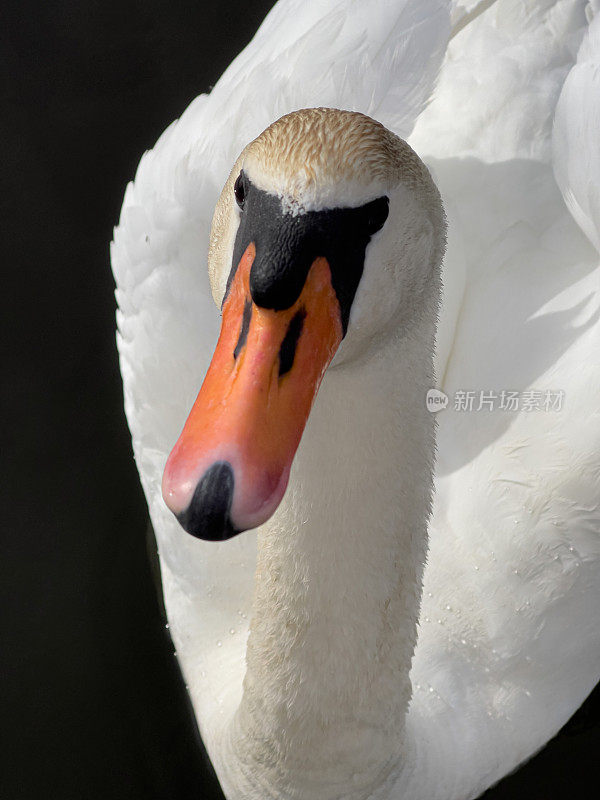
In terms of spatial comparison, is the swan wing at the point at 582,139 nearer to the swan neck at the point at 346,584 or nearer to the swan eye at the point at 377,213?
the swan neck at the point at 346,584

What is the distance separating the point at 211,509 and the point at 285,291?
342 mm

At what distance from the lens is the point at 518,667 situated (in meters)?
2.92

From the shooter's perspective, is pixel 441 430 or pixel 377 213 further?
pixel 441 430

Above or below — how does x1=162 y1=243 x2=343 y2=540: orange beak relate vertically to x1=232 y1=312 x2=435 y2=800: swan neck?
above

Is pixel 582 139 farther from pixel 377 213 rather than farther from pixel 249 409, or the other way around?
pixel 249 409

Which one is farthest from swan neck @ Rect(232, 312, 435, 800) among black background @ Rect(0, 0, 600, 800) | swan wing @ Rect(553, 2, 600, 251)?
swan wing @ Rect(553, 2, 600, 251)

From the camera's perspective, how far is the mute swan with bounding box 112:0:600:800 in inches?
93.5

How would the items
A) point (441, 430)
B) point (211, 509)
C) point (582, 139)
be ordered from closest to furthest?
point (211, 509) → point (582, 139) → point (441, 430)

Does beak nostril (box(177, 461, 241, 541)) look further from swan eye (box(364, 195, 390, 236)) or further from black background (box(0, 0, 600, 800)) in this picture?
black background (box(0, 0, 600, 800))

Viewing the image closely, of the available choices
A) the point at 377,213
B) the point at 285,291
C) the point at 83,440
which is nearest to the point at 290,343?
the point at 285,291

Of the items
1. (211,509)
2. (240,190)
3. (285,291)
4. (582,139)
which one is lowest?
(582,139)

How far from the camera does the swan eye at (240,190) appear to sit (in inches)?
64.3

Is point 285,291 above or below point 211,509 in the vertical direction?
above

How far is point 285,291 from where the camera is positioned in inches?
59.6
